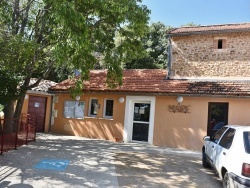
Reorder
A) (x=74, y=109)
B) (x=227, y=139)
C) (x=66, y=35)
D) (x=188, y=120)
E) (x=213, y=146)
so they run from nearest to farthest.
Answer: (x=227, y=139)
(x=213, y=146)
(x=66, y=35)
(x=188, y=120)
(x=74, y=109)

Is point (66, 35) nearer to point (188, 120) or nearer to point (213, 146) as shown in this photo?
point (213, 146)

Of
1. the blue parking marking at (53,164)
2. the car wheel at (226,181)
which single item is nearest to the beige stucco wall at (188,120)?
the blue parking marking at (53,164)

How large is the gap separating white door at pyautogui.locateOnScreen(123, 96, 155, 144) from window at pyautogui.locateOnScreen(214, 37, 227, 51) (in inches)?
175

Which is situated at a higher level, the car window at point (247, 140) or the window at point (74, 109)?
the window at point (74, 109)

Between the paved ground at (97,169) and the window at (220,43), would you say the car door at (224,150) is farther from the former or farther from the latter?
the window at (220,43)

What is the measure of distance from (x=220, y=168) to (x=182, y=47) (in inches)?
370

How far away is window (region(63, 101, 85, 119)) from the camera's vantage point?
1602 cm

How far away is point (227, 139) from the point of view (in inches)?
265

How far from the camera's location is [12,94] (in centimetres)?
1032

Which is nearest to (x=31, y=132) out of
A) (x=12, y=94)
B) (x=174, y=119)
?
(x=12, y=94)

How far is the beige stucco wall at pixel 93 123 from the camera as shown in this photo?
584 inches

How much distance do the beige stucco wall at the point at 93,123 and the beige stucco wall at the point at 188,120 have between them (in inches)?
85.6

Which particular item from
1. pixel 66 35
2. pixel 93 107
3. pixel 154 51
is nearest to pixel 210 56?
pixel 93 107

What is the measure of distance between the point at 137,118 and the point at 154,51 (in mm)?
15705
